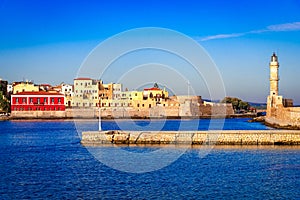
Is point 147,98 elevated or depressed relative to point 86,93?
depressed

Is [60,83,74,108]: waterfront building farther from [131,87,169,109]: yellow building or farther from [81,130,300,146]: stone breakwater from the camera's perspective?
[81,130,300,146]: stone breakwater

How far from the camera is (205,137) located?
2739 cm

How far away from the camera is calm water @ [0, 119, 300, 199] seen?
48.0ft

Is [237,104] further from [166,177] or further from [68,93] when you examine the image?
[166,177]

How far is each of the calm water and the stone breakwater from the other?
239 cm

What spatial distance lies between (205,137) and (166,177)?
1033cm

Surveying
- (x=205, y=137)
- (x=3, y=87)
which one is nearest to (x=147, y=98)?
(x=3, y=87)

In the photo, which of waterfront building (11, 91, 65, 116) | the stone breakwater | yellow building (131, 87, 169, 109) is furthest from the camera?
yellow building (131, 87, 169, 109)

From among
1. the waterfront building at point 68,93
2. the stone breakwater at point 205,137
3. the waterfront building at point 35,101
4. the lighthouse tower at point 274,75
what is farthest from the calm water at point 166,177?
the waterfront building at point 68,93

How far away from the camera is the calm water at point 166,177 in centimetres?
1463

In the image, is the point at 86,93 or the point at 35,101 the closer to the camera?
the point at 35,101

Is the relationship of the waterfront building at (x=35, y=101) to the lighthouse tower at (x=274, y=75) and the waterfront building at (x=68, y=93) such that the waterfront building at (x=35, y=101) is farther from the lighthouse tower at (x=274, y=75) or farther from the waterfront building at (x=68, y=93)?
the lighthouse tower at (x=274, y=75)

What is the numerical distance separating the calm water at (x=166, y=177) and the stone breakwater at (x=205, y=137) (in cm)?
239

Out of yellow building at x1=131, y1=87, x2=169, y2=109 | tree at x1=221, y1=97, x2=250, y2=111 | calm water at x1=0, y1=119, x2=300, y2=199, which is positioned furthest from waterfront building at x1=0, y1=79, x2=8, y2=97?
calm water at x1=0, y1=119, x2=300, y2=199
